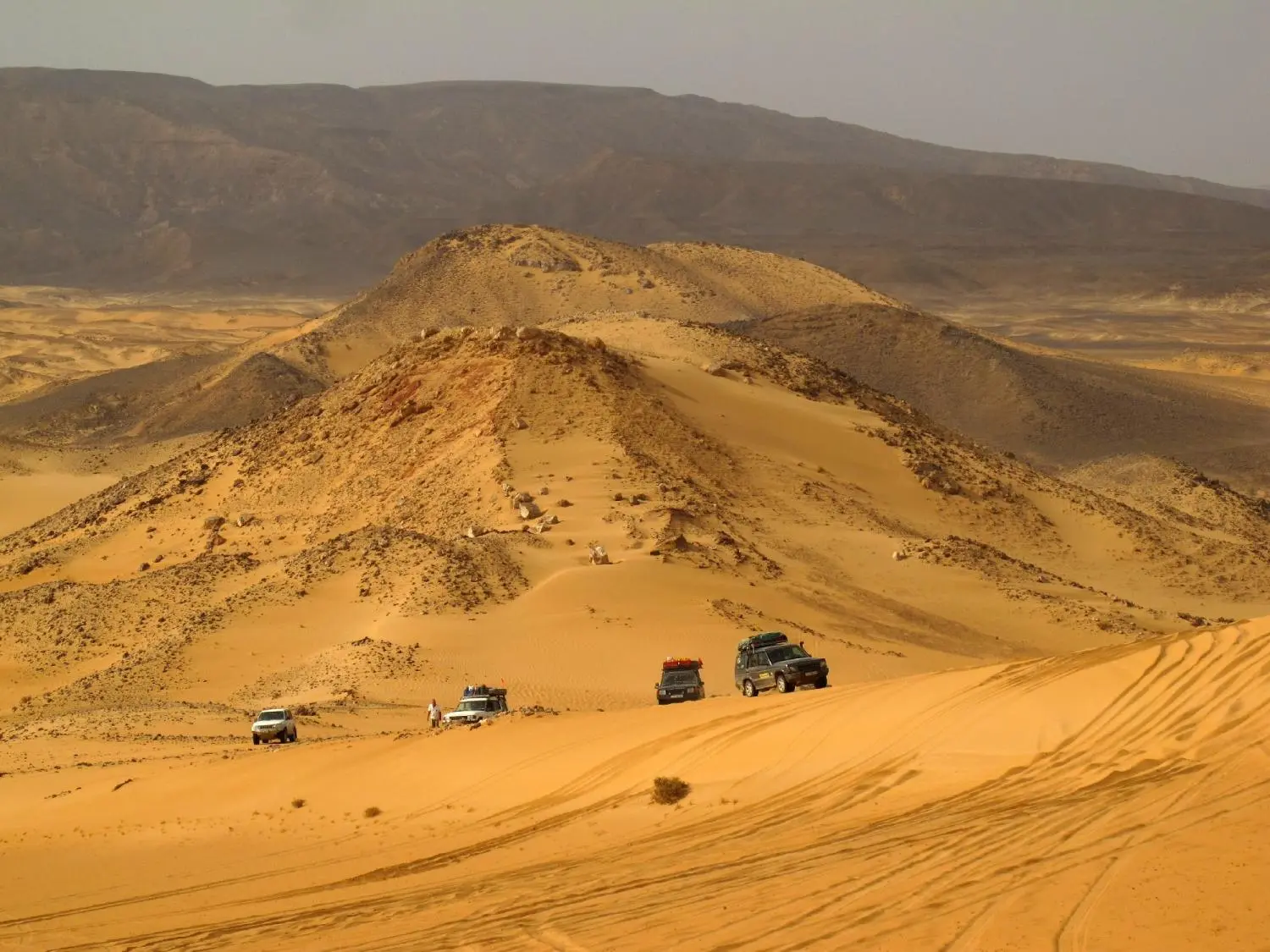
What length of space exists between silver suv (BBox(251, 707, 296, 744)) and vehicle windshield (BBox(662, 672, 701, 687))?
5.11m

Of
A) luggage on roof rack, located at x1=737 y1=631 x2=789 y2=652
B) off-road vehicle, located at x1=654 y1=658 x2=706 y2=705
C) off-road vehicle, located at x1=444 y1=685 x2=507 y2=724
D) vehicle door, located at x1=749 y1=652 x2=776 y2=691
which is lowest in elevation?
off-road vehicle, located at x1=444 y1=685 x2=507 y2=724

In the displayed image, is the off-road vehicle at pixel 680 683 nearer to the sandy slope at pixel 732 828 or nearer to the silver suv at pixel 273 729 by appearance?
the sandy slope at pixel 732 828

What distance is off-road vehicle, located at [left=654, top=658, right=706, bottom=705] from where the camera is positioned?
72.2ft

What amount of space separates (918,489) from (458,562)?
16.7 metres

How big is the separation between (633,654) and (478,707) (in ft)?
21.9

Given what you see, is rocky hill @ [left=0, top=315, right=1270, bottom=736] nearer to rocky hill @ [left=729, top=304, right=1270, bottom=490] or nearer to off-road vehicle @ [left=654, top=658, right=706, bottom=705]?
A: off-road vehicle @ [left=654, top=658, right=706, bottom=705]

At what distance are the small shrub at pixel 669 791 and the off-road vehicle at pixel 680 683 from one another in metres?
6.77

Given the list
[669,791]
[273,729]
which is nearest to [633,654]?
[273,729]

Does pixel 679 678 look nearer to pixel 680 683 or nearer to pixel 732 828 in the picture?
pixel 680 683

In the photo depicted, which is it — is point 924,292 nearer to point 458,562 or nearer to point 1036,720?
point 458,562

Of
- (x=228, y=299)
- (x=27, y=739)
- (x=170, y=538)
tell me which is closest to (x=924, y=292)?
(x=228, y=299)

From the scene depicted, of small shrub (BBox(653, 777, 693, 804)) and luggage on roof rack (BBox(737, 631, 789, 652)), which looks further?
luggage on roof rack (BBox(737, 631, 789, 652))

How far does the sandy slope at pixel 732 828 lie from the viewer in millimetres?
10109

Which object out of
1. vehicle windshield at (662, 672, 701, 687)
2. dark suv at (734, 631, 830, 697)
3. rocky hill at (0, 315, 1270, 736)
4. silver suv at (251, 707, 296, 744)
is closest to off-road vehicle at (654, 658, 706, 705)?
vehicle windshield at (662, 672, 701, 687)
